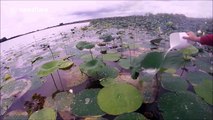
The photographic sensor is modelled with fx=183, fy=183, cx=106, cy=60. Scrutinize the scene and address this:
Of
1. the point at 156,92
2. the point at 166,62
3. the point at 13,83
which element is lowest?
the point at 13,83

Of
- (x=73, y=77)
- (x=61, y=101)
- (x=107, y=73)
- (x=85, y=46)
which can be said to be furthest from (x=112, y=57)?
(x=61, y=101)

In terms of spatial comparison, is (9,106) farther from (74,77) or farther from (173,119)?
(173,119)

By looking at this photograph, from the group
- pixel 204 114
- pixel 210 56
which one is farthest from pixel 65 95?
pixel 210 56

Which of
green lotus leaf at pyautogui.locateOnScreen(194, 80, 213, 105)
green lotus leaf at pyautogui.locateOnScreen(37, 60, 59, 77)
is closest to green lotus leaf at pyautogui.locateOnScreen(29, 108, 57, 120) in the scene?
green lotus leaf at pyautogui.locateOnScreen(37, 60, 59, 77)

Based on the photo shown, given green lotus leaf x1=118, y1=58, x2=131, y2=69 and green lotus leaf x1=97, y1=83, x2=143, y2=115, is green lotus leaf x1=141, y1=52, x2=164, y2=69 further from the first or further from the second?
green lotus leaf x1=118, y1=58, x2=131, y2=69

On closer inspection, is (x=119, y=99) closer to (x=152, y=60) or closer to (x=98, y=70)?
(x=152, y=60)

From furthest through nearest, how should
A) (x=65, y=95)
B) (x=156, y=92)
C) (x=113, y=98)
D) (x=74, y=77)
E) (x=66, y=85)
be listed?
1. (x=74, y=77)
2. (x=66, y=85)
3. (x=65, y=95)
4. (x=156, y=92)
5. (x=113, y=98)
